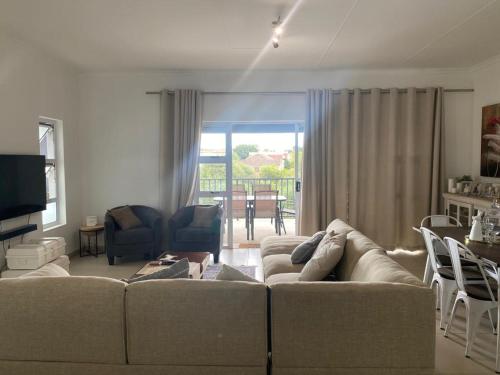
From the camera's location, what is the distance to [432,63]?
5285 mm

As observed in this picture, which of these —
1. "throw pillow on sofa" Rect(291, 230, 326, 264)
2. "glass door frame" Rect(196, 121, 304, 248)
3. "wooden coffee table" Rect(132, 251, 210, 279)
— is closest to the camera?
"throw pillow on sofa" Rect(291, 230, 326, 264)

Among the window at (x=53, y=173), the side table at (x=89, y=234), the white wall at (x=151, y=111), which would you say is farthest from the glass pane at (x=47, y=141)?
the side table at (x=89, y=234)

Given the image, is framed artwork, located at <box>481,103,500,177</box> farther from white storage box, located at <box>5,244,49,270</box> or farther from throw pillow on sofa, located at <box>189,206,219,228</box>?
white storage box, located at <box>5,244,49,270</box>

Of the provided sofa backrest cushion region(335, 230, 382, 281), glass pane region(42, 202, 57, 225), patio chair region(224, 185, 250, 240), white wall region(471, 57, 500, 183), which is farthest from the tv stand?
white wall region(471, 57, 500, 183)

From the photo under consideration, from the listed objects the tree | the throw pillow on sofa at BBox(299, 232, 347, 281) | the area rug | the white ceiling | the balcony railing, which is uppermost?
the white ceiling

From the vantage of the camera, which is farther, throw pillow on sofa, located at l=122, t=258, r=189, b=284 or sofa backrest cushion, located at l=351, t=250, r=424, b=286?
throw pillow on sofa, located at l=122, t=258, r=189, b=284

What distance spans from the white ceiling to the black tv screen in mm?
1401

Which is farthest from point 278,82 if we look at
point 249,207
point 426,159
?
point 426,159

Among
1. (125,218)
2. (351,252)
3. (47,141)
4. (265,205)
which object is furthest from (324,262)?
(47,141)

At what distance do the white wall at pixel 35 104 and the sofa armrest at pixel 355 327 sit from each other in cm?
358

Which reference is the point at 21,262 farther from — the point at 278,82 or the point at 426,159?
the point at 426,159

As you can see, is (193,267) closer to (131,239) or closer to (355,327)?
(131,239)

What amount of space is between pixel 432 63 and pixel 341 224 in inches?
122

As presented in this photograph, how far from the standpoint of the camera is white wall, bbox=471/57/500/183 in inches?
Result: 197
